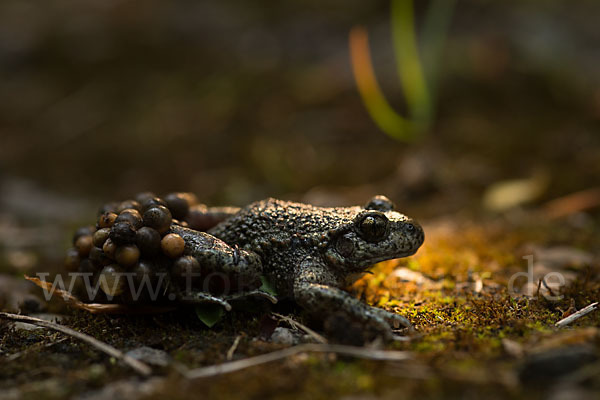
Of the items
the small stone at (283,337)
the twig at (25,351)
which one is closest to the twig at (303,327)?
the small stone at (283,337)

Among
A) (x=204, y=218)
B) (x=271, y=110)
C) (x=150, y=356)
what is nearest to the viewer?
(x=150, y=356)

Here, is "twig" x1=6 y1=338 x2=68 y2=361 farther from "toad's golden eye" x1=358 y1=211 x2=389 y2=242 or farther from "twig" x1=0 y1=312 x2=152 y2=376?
"toad's golden eye" x1=358 y1=211 x2=389 y2=242

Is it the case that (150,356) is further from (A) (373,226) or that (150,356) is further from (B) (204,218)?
(A) (373,226)

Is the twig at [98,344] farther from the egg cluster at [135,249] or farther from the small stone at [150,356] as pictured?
the egg cluster at [135,249]

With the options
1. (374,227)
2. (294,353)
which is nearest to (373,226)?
(374,227)

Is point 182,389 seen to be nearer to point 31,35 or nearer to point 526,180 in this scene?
point 526,180

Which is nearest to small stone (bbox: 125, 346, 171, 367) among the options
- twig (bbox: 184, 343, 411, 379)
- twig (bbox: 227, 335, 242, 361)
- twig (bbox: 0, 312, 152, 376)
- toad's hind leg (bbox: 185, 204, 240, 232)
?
twig (bbox: 0, 312, 152, 376)
